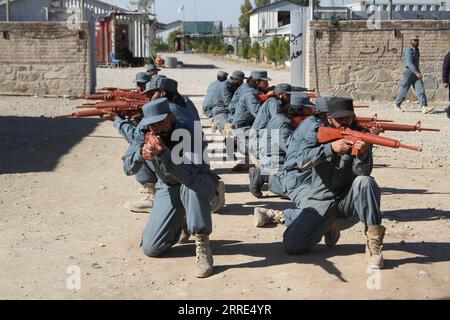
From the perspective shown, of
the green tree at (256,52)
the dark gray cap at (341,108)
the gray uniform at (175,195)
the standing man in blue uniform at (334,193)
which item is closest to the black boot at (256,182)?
the standing man in blue uniform at (334,193)

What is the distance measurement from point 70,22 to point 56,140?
765 centimetres

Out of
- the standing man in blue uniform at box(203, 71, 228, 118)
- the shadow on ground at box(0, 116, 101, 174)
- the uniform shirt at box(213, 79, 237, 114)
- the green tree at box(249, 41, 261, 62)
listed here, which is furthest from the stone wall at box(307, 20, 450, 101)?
the green tree at box(249, 41, 261, 62)

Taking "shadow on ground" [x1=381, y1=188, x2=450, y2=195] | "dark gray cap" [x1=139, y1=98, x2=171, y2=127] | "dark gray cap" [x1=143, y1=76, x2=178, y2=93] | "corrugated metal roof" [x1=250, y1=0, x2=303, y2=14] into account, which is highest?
"corrugated metal roof" [x1=250, y1=0, x2=303, y2=14]

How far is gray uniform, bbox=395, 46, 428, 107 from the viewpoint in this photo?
16766 mm

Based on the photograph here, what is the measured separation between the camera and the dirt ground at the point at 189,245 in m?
5.34

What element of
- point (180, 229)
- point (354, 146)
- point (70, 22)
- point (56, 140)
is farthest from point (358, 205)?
point (70, 22)

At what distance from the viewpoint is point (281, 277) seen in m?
Answer: 5.57

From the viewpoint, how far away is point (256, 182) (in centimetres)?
845

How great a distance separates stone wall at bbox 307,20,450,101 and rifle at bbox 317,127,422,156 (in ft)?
43.0

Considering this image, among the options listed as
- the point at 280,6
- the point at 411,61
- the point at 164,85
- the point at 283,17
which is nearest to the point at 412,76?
the point at 411,61

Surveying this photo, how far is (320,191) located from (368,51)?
1333cm

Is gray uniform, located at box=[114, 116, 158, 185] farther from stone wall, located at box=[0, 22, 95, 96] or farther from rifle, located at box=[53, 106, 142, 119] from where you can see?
stone wall, located at box=[0, 22, 95, 96]

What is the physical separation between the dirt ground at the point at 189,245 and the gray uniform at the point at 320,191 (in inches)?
7.9
